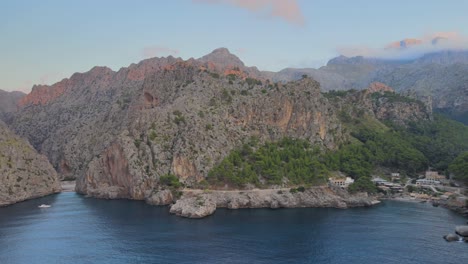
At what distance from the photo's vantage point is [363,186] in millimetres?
172125

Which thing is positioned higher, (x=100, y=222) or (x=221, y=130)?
(x=221, y=130)

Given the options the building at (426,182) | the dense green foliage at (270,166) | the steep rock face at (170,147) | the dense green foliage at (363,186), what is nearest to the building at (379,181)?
the dense green foliage at (363,186)

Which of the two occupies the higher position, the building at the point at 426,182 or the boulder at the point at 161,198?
the building at the point at 426,182

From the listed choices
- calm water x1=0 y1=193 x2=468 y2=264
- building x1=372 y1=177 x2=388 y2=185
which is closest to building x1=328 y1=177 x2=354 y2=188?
building x1=372 y1=177 x2=388 y2=185

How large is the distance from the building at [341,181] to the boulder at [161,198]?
6269cm

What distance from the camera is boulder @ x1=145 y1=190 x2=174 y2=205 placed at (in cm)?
15888

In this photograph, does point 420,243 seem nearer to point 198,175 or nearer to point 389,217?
point 389,217

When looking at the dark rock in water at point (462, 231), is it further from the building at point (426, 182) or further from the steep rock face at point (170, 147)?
the steep rock face at point (170, 147)

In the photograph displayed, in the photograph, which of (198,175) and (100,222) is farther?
(198,175)

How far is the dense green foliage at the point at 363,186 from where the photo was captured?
16965 centimetres

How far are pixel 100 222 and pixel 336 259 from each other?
7321cm

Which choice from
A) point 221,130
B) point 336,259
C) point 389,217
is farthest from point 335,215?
point 221,130

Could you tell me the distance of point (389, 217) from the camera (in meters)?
136

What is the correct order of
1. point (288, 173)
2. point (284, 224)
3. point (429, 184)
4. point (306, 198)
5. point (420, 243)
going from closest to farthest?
point (420, 243) → point (284, 224) → point (306, 198) → point (288, 173) → point (429, 184)
